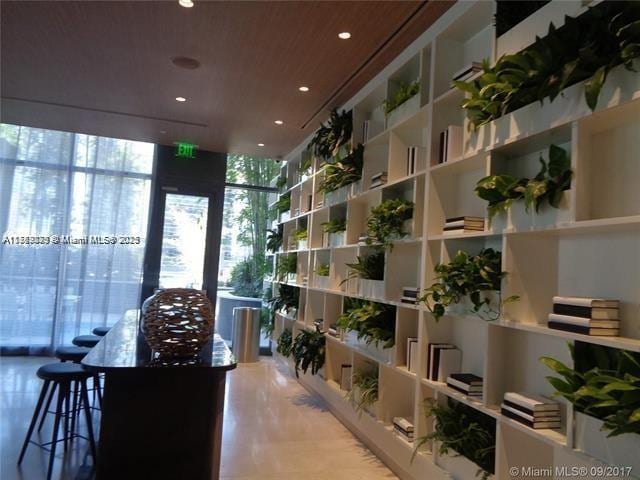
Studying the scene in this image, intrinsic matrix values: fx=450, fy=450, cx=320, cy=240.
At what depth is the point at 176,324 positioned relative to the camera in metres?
1.91

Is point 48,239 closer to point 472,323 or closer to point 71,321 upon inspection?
point 71,321

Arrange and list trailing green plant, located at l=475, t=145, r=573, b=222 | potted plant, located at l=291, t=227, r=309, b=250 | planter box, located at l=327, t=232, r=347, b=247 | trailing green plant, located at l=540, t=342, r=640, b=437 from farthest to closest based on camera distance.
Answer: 1. potted plant, located at l=291, t=227, r=309, b=250
2. planter box, located at l=327, t=232, r=347, b=247
3. trailing green plant, located at l=475, t=145, r=573, b=222
4. trailing green plant, located at l=540, t=342, r=640, b=437

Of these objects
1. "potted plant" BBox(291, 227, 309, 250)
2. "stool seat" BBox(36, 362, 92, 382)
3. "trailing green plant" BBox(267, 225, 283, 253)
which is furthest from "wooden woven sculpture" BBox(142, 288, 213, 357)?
"trailing green plant" BBox(267, 225, 283, 253)

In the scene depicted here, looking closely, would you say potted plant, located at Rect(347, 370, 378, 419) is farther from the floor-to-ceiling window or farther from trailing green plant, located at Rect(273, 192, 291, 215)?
the floor-to-ceiling window

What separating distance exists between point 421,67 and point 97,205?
16.7 ft

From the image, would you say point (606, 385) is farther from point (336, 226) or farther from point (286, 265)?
point (286, 265)

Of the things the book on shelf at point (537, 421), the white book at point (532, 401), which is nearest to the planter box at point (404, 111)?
the white book at point (532, 401)

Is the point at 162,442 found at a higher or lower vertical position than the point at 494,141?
lower

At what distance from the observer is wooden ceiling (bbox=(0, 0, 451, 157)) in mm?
2996

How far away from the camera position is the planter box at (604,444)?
1537 millimetres

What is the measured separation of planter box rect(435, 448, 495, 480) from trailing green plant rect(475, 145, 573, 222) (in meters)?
1.34

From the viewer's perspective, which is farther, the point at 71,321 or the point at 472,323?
the point at 71,321

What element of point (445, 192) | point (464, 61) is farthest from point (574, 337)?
point (464, 61)

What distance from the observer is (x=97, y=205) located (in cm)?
637
